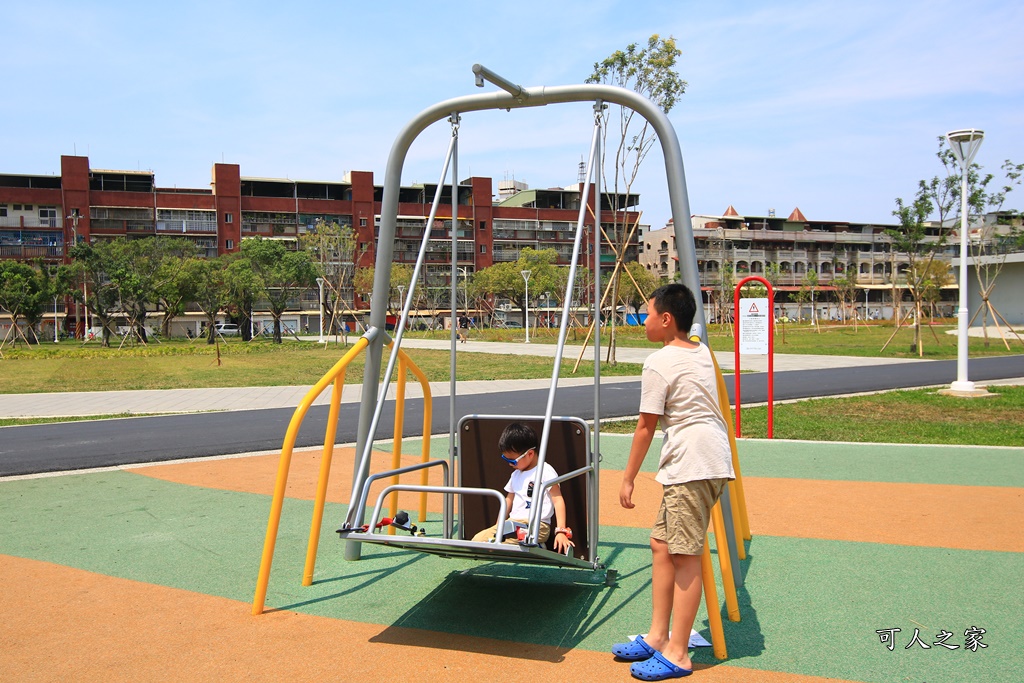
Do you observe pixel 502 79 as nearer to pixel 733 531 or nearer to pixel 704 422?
pixel 704 422

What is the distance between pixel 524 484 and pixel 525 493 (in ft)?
0.22

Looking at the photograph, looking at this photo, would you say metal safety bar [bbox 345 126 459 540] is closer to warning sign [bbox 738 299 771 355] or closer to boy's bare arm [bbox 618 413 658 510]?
boy's bare arm [bbox 618 413 658 510]

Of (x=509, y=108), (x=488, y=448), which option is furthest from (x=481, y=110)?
(x=488, y=448)

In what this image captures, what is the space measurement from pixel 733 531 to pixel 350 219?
2976 inches

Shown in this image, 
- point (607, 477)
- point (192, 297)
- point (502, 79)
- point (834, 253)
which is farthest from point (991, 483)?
point (834, 253)

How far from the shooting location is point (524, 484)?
4.66 m

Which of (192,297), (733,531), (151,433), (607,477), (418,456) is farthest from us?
(192,297)

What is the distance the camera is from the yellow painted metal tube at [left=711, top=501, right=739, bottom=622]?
4.04m

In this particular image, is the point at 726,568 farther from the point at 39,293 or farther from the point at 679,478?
the point at 39,293

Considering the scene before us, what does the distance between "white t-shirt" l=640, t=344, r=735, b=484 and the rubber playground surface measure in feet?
2.85

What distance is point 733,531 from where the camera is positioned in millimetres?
4395

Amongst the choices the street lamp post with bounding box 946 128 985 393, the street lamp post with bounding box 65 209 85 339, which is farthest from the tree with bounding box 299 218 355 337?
the street lamp post with bounding box 946 128 985 393

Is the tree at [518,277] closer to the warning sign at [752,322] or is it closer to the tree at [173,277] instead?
the tree at [173,277]

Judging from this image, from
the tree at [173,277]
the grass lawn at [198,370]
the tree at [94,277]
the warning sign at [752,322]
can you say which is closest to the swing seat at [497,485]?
the warning sign at [752,322]
